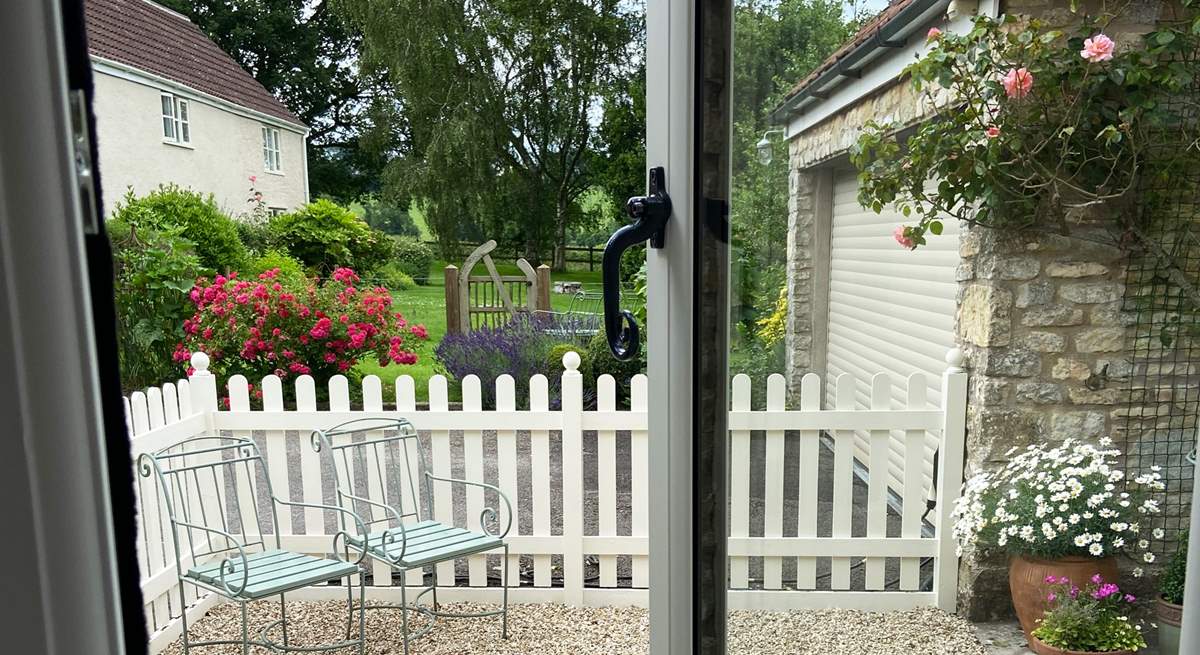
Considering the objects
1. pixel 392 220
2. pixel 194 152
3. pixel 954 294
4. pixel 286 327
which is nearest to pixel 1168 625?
pixel 954 294

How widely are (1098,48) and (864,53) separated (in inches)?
9.3

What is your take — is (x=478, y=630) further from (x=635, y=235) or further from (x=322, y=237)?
(x=322, y=237)

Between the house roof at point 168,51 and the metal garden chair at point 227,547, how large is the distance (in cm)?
543

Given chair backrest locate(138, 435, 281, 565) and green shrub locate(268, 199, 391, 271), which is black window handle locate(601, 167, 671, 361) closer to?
chair backrest locate(138, 435, 281, 565)

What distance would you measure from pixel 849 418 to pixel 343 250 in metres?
8.33

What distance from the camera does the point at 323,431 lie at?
3141mm

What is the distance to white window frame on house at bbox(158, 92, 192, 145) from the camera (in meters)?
8.32

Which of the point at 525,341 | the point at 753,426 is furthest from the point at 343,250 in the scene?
the point at 753,426

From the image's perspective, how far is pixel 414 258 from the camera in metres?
10.1

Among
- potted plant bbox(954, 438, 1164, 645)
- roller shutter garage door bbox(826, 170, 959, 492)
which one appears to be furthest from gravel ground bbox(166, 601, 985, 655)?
potted plant bbox(954, 438, 1164, 645)

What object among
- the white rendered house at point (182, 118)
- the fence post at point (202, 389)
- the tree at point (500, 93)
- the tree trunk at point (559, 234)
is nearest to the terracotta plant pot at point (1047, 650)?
the fence post at point (202, 389)

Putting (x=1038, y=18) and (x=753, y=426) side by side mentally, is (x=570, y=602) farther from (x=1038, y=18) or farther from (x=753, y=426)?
(x=1038, y=18)

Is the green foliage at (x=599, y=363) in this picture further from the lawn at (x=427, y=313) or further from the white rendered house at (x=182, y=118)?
the white rendered house at (x=182, y=118)

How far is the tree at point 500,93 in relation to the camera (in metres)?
9.23
